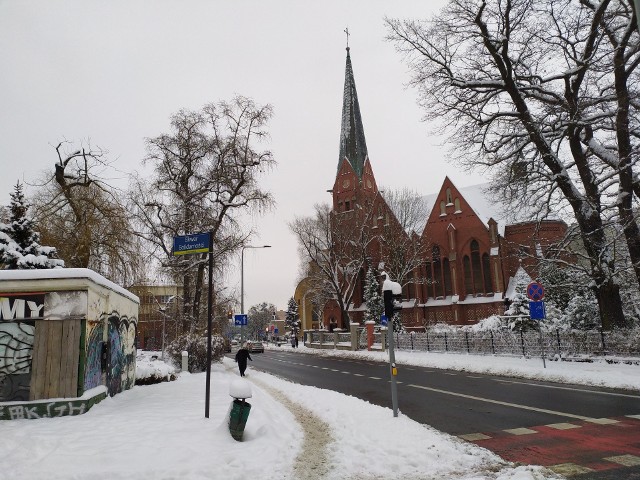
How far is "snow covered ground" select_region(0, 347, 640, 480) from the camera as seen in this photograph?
5746 millimetres

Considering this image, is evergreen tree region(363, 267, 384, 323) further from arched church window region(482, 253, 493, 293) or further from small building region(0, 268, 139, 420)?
small building region(0, 268, 139, 420)

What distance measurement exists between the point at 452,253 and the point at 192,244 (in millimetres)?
42592

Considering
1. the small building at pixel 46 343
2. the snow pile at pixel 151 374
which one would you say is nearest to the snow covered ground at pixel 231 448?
the small building at pixel 46 343

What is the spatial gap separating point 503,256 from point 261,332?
90.5 meters

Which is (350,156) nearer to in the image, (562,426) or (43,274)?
(43,274)

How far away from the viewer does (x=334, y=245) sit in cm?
4425

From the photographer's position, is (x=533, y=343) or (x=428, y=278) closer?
(x=533, y=343)

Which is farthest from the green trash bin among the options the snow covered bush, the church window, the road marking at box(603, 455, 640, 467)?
the church window

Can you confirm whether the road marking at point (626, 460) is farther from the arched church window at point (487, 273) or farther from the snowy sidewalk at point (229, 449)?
the arched church window at point (487, 273)

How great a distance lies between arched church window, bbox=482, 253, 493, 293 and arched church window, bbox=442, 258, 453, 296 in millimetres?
3905

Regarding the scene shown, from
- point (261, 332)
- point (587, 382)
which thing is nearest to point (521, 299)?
point (587, 382)

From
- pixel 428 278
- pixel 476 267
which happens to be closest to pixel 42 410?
pixel 476 267

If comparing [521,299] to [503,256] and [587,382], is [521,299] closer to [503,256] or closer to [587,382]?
[587,382]

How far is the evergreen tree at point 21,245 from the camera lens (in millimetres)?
14547
